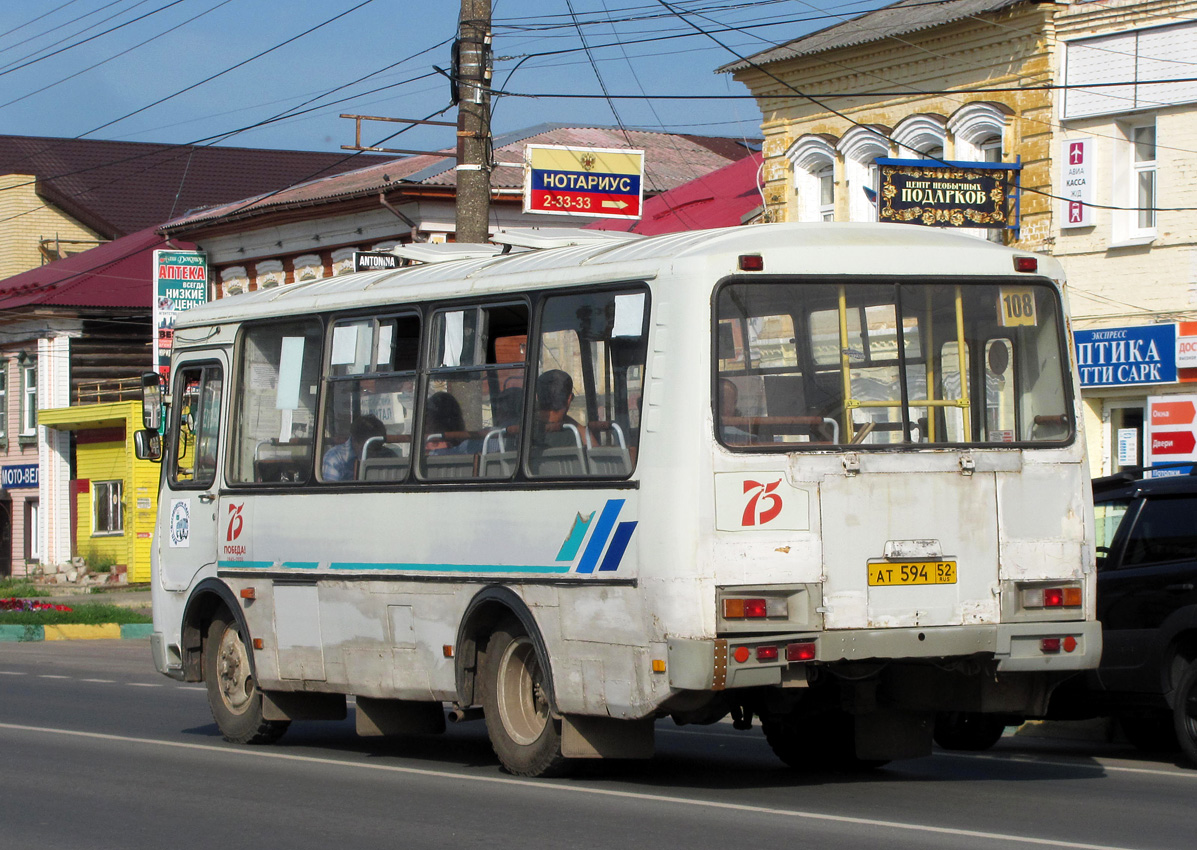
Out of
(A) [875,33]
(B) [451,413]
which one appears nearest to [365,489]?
(B) [451,413]

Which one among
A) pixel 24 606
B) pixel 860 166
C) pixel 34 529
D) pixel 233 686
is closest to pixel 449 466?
pixel 233 686

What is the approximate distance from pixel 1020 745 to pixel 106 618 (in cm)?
1878

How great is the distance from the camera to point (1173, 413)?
22.3 metres

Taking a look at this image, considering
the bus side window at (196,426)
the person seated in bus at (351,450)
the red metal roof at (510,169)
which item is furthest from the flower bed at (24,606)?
the person seated in bus at (351,450)

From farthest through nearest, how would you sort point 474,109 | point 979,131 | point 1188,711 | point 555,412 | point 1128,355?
1. point 979,131
2. point 1128,355
3. point 474,109
4. point 1188,711
5. point 555,412

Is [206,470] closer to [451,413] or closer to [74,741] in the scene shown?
[74,741]

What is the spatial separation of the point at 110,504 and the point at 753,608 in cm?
3688

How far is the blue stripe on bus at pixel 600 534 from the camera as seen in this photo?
30.6 ft

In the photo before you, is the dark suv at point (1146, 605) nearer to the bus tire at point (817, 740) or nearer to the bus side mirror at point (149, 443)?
the bus tire at point (817, 740)

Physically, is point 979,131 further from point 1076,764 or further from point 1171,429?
point 1076,764

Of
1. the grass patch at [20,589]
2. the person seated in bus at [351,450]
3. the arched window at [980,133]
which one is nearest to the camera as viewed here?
the person seated in bus at [351,450]

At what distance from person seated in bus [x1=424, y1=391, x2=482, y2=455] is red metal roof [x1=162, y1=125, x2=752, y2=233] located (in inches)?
1002

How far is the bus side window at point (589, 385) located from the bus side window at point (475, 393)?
0.73 ft

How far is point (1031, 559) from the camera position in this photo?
9461mm
